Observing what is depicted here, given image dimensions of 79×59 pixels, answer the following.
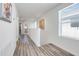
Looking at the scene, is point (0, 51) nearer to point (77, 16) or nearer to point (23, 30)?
point (77, 16)

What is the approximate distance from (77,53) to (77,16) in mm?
1407

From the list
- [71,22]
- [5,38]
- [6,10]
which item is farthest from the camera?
[71,22]

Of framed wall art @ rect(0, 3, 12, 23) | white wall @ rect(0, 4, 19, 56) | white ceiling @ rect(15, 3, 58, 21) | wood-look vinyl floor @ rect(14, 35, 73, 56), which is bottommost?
wood-look vinyl floor @ rect(14, 35, 73, 56)

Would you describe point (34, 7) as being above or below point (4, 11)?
above

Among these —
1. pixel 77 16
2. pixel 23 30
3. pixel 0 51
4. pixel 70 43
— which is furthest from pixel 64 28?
pixel 23 30

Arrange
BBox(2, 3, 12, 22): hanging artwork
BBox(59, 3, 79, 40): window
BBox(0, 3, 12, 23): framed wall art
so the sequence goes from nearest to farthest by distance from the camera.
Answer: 1. BBox(0, 3, 12, 23): framed wall art
2. BBox(2, 3, 12, 22): hanging artwork
3. BBox(59, 3, 79, 40): window

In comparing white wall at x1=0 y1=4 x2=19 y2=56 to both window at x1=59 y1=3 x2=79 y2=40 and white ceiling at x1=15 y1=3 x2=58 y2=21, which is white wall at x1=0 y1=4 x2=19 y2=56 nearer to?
window at x1=59 y1=3 x2=79 y2=40

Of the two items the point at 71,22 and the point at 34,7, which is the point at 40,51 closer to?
the point at 71,22


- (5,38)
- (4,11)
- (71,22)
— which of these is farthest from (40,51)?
(4,11)

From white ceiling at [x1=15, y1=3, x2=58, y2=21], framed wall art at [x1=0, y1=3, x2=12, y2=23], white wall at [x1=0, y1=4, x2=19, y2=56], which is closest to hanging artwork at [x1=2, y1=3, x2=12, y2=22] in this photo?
framed wall art at [x1=0, y1=3, x2=12, y2=23]

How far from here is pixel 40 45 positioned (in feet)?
19.8

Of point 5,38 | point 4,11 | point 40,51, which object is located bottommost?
point 40,51

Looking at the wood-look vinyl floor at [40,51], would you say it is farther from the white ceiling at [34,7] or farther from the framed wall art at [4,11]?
the white ceiling at [34,7]

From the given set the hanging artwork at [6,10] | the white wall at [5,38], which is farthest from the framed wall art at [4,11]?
the white wall at [5,38]
